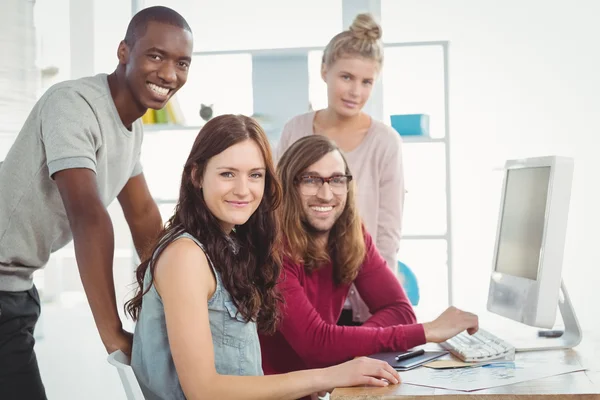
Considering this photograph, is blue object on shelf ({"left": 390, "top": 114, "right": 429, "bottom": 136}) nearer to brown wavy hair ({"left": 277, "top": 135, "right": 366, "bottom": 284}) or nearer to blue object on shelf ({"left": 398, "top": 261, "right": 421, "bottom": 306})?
blue object on shelf ({"left": 398, "top": 261, "right": 421, "bottom": 306})

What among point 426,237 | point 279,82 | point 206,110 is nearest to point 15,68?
point 206,110

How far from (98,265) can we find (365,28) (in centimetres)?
153

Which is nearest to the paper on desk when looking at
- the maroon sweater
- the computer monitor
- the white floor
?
the computer monitor

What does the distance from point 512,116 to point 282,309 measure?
121 inches

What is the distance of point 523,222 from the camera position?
1955 millimetres

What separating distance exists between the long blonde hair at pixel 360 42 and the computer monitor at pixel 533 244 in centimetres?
75

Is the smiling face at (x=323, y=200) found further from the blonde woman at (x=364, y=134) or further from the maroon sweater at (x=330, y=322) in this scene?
the blonde woman at (x=364, y=134)

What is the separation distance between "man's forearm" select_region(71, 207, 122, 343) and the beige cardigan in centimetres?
124

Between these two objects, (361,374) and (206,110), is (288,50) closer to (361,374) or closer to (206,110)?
(206,110)

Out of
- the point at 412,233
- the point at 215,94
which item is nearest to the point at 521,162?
the point at 412,233

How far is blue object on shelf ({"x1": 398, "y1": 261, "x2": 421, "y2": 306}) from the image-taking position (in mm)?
3885

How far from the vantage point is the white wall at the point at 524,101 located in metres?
4.55

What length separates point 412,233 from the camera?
4.02 m

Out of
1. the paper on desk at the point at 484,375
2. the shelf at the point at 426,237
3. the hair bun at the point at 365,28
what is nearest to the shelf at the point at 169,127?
the shelf at the point at 426,237
